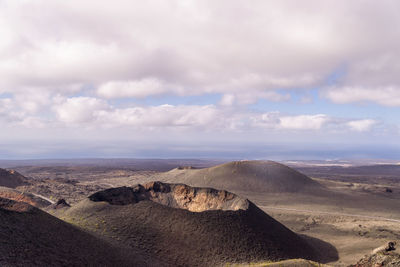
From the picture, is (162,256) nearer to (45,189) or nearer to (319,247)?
(319,247)

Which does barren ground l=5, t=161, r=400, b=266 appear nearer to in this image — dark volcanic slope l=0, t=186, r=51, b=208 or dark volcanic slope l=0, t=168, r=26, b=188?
dark volcanic slope l=0, t=186, r=51, b=208

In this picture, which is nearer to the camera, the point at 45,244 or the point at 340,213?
the point at 45,244

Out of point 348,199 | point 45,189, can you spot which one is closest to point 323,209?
point 348,199

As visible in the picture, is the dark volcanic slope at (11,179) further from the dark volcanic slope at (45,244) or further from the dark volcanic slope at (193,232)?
the dark volcanic slope at (45,244)

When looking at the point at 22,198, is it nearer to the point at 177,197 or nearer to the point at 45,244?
the point at 177,197

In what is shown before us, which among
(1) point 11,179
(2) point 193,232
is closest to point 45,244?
(2) point 193,232

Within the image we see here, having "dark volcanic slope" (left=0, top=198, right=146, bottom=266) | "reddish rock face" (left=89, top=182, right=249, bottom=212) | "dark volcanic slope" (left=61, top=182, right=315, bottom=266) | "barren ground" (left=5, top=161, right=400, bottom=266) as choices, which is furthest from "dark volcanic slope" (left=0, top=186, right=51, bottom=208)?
"dark volcanic slope" (left=0, top=198, right=146, bottom=266)

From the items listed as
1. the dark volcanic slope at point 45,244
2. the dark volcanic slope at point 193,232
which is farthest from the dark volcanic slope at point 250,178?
the dark volcanic slope at point 45,244
